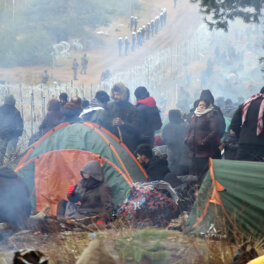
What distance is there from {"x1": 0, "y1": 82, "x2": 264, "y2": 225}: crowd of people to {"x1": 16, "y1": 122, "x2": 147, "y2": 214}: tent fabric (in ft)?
0.71

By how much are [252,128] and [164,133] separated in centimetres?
232

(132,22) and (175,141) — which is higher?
(132,22)

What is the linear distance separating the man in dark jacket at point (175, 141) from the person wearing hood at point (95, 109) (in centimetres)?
107

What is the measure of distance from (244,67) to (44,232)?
29666mm

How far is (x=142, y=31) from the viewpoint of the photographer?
43.8m

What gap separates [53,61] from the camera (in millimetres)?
42250

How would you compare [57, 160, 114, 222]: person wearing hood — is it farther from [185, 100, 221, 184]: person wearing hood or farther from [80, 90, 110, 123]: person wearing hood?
[80, 90, 110, 123]: person wearing hood

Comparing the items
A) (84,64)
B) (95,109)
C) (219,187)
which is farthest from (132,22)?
(219,187)

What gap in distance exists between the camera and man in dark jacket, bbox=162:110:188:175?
784cm

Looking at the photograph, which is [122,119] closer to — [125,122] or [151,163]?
[125,122]

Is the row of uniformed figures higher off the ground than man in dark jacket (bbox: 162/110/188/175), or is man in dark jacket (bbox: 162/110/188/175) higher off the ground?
the row of uniformed figures

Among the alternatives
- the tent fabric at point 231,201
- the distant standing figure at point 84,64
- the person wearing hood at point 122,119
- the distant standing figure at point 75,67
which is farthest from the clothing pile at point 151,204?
the distant standing figure at point 84,64

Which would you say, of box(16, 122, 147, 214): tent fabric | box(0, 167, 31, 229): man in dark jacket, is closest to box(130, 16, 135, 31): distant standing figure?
box(16, 122, 147, 214): tent fabric

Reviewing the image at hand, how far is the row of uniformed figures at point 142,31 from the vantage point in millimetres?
42806
